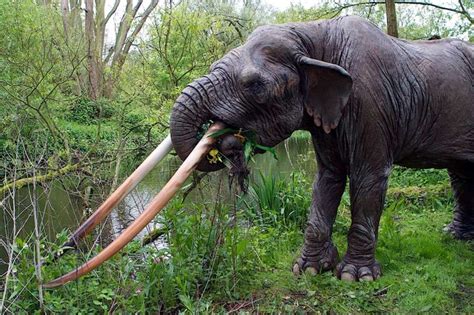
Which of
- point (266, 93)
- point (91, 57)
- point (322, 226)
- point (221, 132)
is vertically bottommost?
point (322, 226)

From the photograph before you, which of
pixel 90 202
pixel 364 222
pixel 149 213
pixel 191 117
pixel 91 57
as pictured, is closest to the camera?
pixel 149 213

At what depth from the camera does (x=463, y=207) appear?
4.61 meters

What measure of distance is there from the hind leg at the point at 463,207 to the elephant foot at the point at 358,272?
56.0 inches

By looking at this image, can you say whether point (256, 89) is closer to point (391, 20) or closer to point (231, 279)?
point (231, 279)

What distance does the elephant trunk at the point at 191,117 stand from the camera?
10.1 ft

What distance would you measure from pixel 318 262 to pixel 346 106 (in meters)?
1.23

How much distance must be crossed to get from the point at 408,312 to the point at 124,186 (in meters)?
1.97

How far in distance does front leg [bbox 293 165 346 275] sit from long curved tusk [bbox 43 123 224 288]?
1179 millimetres

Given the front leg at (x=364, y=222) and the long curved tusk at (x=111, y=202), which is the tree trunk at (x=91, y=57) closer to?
the long curved tusk at (x=111, y=202)

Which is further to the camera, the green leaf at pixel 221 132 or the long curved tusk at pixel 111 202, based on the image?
the green leaf at pixel 221 132

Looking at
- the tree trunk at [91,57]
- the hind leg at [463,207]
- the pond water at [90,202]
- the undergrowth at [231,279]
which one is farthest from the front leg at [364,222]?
the tree trunk at [91,57]

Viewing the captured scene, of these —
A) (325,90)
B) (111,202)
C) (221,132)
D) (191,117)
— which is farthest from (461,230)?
(111,202)

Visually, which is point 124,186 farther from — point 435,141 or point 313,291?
point 435,141

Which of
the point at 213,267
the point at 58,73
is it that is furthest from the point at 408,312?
the point at 58,73
